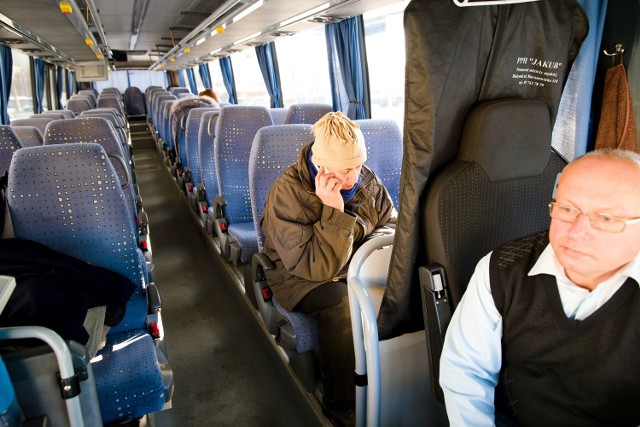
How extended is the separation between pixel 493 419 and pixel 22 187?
2.29 meters

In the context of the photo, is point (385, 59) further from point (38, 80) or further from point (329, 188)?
point (38, 80)

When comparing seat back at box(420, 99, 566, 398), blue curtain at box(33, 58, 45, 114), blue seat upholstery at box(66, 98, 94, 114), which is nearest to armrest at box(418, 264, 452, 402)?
seat back at box(420, 99, 566, 398)

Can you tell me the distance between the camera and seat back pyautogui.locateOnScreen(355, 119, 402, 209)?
2988 mm

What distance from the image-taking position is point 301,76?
834 centimetres

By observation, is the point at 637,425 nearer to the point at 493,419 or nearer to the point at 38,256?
the point at 493,419

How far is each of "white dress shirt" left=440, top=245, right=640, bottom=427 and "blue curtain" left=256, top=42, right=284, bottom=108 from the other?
332 inches

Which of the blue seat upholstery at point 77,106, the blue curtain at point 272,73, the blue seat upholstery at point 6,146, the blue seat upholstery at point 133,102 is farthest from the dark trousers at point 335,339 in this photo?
the blue seat upholstery at point 133,102

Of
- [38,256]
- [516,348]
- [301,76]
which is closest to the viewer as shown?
[516,348]

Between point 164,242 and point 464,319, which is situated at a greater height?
point 464,319

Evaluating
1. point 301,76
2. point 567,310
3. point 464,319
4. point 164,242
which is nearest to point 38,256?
point 464,319

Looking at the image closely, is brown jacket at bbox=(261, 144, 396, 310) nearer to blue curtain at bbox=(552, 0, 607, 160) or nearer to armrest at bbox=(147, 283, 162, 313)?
armrest at bbox=(147, 283, 162, 313)

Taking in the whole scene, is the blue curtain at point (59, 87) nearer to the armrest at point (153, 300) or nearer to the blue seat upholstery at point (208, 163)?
the blue seat upholstery at point (208, 163)

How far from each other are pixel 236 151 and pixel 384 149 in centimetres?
148

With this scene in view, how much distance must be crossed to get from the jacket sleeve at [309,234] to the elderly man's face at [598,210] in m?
1.05
